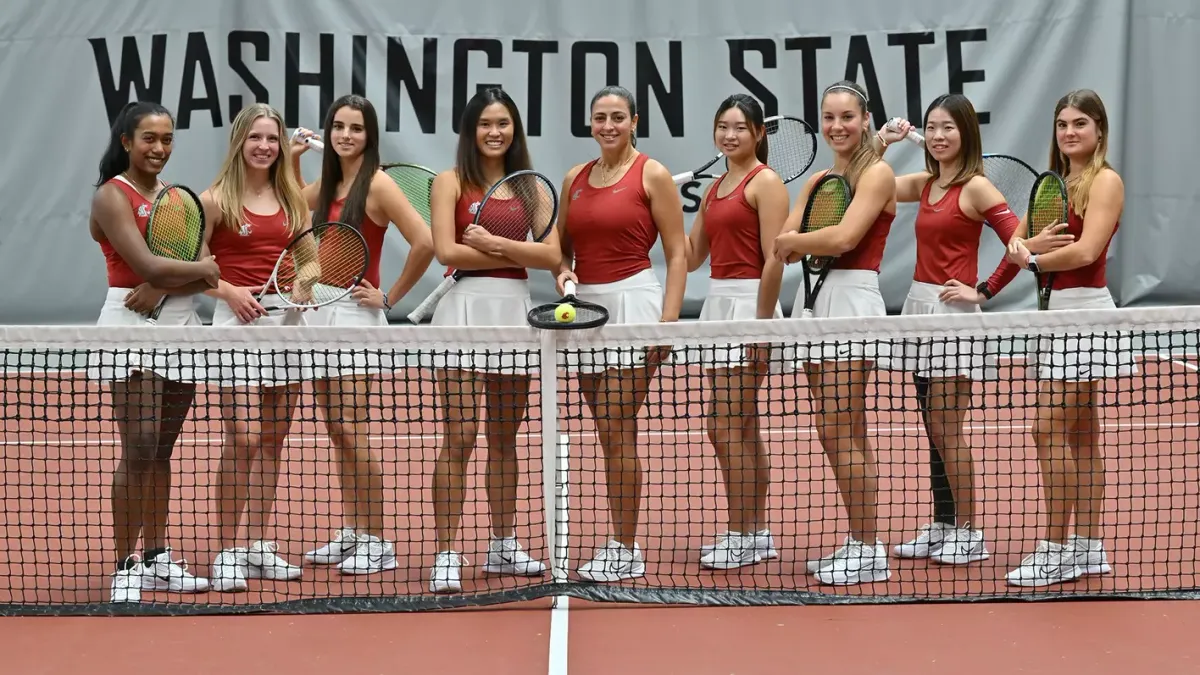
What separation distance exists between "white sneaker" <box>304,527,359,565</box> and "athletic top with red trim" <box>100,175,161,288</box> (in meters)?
1.14

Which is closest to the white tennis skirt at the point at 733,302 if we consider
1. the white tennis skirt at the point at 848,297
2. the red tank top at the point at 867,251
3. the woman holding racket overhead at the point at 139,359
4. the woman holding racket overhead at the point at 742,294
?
the woman holding racket overhead at the point at 742,294

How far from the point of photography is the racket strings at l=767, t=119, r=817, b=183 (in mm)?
5703

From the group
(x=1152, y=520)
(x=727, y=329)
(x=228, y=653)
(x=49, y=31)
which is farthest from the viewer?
(x=49, y=31)

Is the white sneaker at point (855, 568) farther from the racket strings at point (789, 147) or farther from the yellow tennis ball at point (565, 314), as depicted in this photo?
the racket strings at point (789, 147)

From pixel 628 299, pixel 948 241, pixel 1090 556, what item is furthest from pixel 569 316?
pixel 1090 556

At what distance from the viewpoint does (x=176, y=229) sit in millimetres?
4461

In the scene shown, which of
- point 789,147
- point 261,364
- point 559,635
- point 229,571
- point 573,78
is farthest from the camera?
point 573,78

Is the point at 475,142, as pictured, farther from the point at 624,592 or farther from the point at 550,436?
the point at 624,592

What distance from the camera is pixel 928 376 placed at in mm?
4758

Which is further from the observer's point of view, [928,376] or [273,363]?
[928,376]

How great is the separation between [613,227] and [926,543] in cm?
159

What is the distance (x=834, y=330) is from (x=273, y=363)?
177 centimetres

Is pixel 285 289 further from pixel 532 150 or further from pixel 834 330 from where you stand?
pixel 532 150

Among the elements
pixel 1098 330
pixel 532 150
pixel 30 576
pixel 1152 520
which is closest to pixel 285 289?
pixel 30 576
